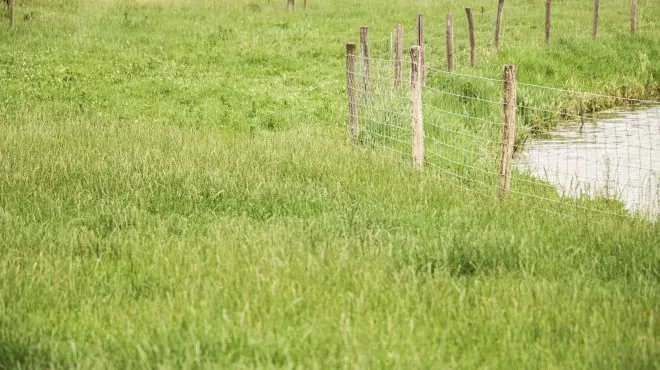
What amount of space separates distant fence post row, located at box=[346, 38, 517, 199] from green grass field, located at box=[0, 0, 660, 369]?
33 cm

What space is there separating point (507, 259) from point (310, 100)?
37.2 ft

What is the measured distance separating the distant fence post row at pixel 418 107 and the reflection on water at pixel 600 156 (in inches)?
64.8

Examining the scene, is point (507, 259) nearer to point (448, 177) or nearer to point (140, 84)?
point (448, 177)

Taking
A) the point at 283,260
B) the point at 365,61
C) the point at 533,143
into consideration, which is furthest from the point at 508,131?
the point at 533,143

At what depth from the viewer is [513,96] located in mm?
8297

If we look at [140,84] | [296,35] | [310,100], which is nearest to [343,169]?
[310,100]

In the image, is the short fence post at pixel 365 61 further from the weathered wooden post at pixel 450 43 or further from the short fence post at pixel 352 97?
the weathered wooden post at pixel 450 43

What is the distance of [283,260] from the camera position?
19.6 feet

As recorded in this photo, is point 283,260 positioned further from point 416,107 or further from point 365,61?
point 365,61

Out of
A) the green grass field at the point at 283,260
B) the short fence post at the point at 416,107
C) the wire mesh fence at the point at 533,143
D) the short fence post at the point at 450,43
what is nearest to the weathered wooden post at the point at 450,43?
the short fence post at the point at 450,43

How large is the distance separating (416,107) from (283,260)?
427 cm

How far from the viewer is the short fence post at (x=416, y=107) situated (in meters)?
9.72

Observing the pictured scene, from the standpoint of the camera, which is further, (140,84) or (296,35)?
(296,35)

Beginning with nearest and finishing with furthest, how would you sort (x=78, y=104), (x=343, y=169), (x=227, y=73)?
(x=343, y=169) → (x=78, y=104) → (x=227, y=73)
